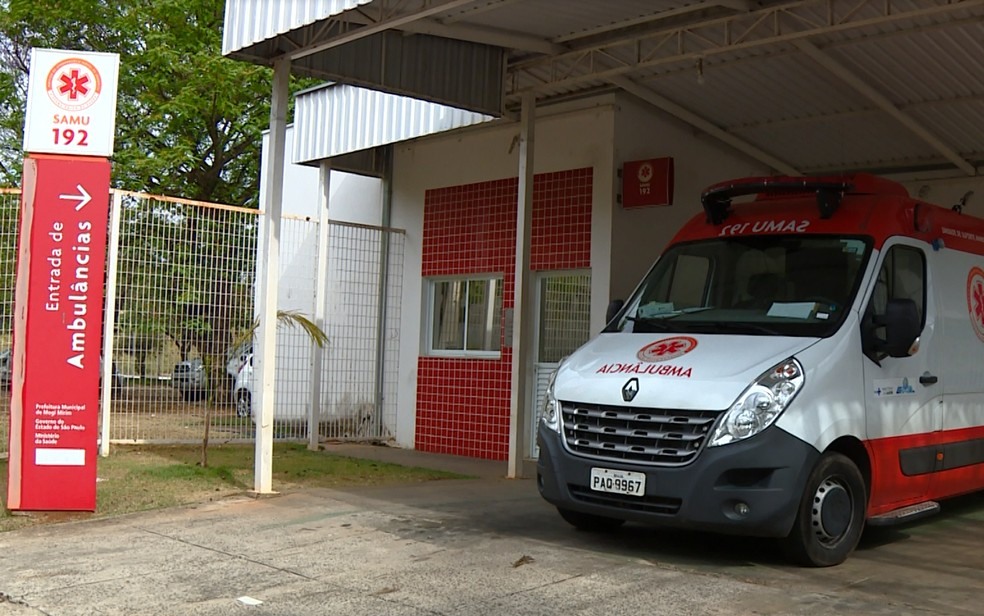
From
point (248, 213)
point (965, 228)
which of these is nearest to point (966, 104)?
point (965, 228)

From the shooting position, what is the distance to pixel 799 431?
6164 millimetres

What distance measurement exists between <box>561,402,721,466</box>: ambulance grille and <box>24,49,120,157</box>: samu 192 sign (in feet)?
14.8

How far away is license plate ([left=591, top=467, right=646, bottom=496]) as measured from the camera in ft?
20.8

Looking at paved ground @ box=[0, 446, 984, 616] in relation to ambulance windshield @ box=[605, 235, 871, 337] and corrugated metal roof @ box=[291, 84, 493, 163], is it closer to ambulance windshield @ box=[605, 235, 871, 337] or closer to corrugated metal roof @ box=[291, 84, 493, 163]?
ambulance windshield @ box=[605, 235, 871, 337]

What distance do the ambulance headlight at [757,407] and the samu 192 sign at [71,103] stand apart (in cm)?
536

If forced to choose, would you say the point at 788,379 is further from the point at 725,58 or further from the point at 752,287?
the point at 725,58

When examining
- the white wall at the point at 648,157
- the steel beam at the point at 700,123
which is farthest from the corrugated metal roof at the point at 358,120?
the white wall at the point at 648,157

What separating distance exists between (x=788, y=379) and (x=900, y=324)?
1.08 m

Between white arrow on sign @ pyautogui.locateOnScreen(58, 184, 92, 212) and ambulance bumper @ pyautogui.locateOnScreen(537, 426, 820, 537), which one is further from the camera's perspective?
white arrow on sign @ pyautogui.locateOnScreen(58, 184, 92, 212)

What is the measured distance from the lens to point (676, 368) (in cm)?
646

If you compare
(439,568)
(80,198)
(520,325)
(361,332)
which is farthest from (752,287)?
(361,332)

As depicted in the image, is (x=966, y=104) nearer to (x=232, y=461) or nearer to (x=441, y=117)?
(x=441, y=117)

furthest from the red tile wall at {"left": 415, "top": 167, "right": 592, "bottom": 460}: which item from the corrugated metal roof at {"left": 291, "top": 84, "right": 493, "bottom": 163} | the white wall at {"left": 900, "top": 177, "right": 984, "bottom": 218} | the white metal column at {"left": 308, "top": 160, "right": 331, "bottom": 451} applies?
the white wall at {"left": 900, "top": 177, "right": 984, "bottom": 218}

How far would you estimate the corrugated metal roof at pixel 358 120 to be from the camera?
12008 millimetres
